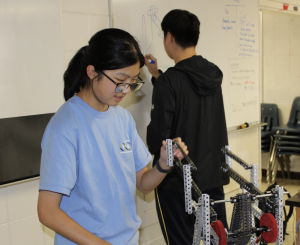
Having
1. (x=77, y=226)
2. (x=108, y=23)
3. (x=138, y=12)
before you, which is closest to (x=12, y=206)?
(x=77, y=226)

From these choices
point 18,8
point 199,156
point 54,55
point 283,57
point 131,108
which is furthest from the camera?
point 283,57

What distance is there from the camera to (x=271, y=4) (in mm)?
3545

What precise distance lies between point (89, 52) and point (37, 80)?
74 cm

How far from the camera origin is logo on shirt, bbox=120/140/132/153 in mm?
1203

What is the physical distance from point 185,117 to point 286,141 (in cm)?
288

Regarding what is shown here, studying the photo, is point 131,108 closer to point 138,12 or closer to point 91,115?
point 138,12

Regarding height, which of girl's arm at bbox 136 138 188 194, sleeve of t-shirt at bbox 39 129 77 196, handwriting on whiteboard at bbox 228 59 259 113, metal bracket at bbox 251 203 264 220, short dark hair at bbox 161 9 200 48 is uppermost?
short dark hair at bbox 161 9 200 48

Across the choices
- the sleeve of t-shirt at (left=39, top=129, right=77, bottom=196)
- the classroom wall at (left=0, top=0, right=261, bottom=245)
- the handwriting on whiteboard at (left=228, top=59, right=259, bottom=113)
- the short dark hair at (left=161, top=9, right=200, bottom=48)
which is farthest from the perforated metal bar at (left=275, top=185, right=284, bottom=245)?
the handwriting on whiteboard at (left=228, top=59, right=259, bottom=113)

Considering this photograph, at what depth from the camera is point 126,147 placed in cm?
122

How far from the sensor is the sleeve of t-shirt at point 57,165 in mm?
988

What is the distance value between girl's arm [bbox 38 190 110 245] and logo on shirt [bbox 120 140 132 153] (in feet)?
0.94

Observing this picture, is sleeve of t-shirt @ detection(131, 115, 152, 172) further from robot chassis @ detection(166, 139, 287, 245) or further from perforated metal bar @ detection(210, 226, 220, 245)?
perforated metal bar @ detection(210, 226, 220, 245)

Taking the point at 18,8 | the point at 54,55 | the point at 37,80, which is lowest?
the point at 37,80

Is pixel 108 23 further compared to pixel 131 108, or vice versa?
pixel 131 108
